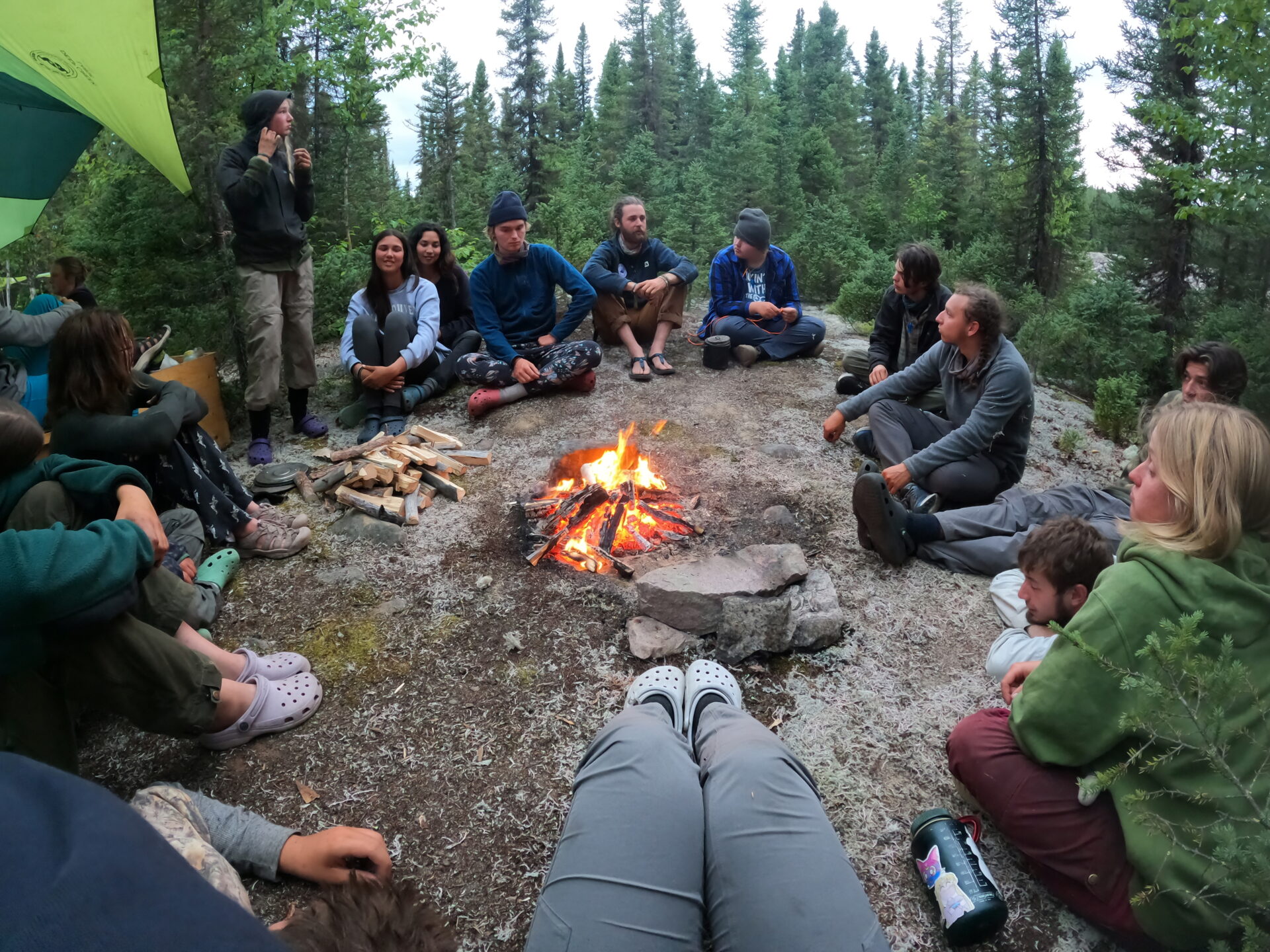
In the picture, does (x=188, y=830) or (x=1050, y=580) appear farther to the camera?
(x=1050, y=580)

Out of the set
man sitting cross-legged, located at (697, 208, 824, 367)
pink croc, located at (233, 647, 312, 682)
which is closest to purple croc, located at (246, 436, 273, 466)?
pink croc, located at (233, 647, 312, 682)

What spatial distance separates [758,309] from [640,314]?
1.13 meters

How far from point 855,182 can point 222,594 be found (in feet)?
111

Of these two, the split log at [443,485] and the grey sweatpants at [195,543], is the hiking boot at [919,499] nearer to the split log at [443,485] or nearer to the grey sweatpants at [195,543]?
the split log at [443,485]

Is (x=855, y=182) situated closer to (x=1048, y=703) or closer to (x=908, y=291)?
(x=908, y=291)

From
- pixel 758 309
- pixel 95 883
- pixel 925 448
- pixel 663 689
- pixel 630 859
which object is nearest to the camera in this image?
pixel 95 883

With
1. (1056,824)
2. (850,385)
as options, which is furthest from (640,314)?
(1056,824)

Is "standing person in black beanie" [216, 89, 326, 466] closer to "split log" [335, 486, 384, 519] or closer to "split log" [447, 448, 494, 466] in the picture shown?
"split log" [335, 486, 384, 519]

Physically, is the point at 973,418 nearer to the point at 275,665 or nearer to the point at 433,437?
the point at 433,437

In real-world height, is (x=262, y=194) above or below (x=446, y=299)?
above

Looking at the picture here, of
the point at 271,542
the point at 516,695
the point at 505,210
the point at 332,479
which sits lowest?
the point at 516,695

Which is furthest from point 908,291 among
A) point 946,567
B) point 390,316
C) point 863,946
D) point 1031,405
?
point 863,946

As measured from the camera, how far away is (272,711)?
111 inches

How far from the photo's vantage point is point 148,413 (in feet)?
11.7
